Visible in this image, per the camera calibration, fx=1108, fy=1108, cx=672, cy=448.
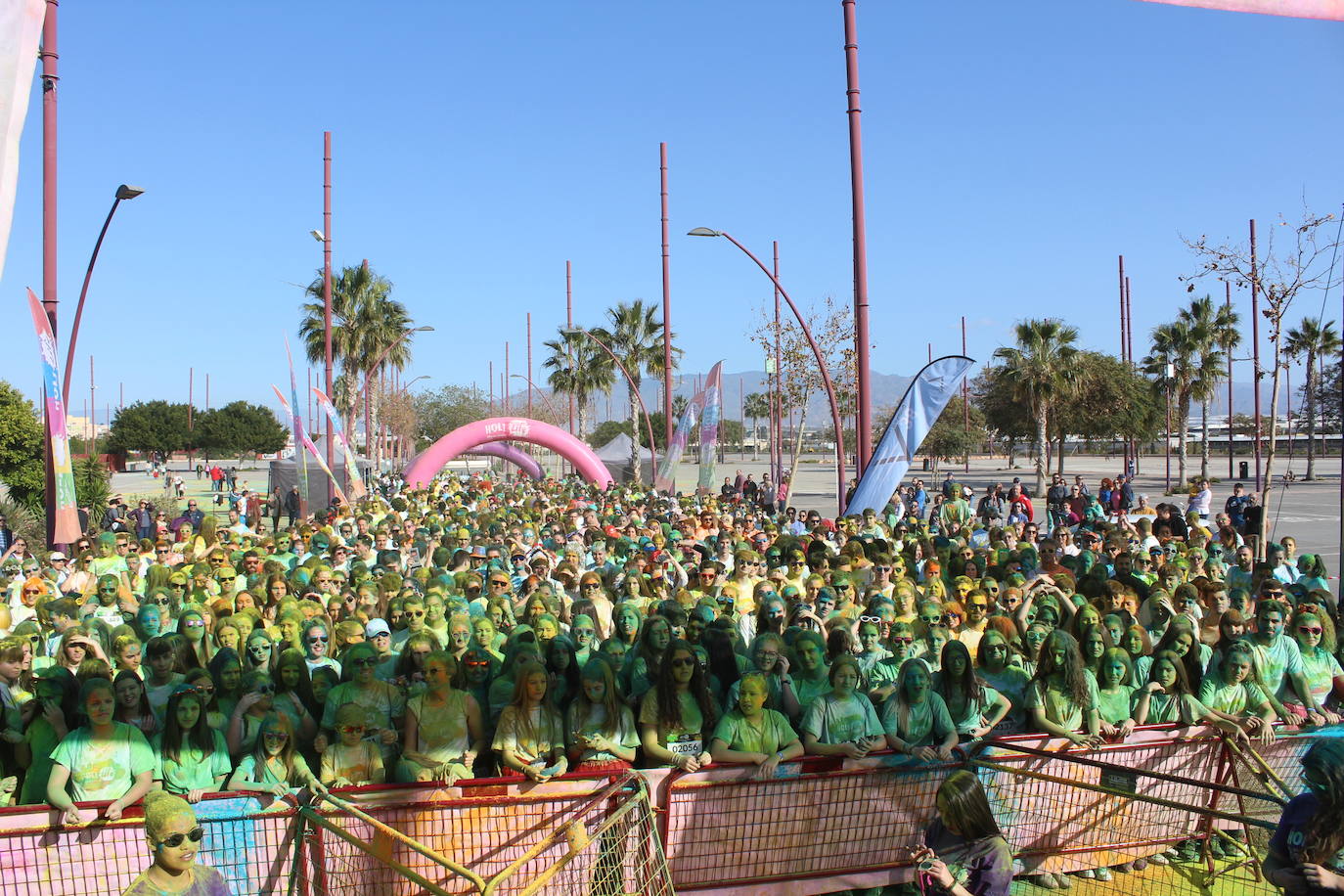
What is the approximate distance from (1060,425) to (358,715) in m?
38.6

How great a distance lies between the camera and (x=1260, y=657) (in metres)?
6.44

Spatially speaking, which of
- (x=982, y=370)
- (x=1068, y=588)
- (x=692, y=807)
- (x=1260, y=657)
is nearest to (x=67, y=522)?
(x=692, y=807)

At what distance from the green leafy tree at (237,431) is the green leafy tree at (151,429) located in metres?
1.37

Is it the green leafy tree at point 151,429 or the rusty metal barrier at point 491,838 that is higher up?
the green leafy tree at point 151,429

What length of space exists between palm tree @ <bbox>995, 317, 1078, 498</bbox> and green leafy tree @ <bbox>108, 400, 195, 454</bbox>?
6790 centimetres

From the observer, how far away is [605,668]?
555 cm

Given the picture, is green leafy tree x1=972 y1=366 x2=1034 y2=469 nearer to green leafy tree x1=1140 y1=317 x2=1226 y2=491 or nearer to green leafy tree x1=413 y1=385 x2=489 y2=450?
green leafy tree x1=1140 y1=317 x2=1226 y2=491

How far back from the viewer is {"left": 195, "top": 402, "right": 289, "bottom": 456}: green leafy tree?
286ft

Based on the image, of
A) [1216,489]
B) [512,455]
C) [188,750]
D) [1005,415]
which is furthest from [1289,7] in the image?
[1005,415]

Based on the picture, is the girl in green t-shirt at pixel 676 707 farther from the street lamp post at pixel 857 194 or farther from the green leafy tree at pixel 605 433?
the green leafy tree at pixel 605 433

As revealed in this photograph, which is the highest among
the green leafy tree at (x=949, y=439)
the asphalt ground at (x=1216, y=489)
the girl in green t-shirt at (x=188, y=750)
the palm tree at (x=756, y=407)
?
the palm tree at (x=756, y=407)

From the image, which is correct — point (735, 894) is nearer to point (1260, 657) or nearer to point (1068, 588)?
point (1260, 657)

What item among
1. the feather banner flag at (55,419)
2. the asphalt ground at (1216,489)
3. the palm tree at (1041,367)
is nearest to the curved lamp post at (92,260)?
the feather banner flag at (55,419)

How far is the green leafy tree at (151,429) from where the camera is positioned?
83.0 metres
